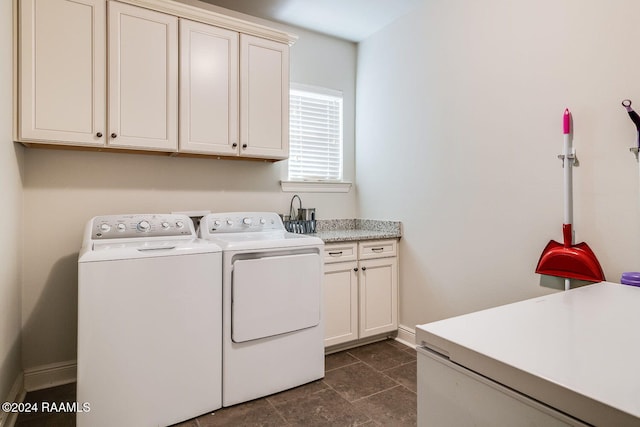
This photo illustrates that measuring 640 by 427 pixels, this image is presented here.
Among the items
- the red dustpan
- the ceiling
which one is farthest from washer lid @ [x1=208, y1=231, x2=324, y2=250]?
the ceiling

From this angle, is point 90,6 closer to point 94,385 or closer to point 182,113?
point 182,113

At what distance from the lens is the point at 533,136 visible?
205cm

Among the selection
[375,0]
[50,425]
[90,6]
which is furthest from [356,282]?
[90,6]

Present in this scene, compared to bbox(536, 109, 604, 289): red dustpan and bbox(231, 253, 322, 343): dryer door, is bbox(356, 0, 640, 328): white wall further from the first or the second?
bbox(231, 253, 322, 343): dryer door

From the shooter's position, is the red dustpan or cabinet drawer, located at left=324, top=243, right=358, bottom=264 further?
cabinet drawer, located at left=324, top=243, right=358, bottom=264

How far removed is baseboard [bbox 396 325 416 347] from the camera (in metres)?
2.90

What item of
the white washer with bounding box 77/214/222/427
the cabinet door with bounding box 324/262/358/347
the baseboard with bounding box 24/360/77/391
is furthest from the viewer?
the cabinet door with bounding box 324/262/358/347

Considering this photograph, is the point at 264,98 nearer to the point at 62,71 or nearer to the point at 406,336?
the point at 62,71

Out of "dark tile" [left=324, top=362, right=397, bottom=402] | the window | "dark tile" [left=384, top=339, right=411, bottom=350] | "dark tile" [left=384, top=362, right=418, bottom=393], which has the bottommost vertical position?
"dark tile" [left=324, top=362, right=397, bottom=402]

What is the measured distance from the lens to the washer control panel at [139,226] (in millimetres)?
2092

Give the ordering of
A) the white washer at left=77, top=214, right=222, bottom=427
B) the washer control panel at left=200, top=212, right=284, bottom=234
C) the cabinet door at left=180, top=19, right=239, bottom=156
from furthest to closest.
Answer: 1. the washer control panel at left=200, top=212, right=284, bottom=234
2. the cabinet door at left=180, top=19, right=239, bottom=156
3. the white washer at left=77, top=214, right=222, bottom=427

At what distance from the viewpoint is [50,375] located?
89.0 inches

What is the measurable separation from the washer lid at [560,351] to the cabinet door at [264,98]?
2016 millimetres

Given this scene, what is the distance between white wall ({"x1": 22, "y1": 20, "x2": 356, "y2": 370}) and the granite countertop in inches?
24.9
